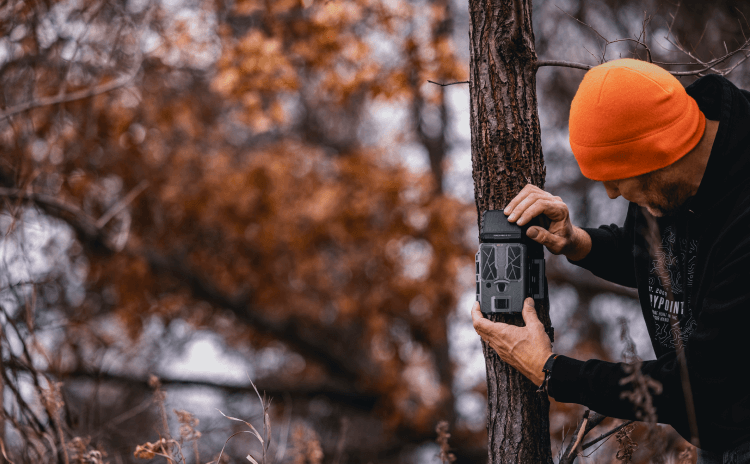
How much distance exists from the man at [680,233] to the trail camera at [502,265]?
46 millimetres

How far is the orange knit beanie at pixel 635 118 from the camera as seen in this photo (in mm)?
1435

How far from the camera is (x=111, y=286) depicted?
23.4 feet

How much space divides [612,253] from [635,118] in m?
0.72

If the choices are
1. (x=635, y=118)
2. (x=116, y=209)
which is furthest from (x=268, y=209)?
(x=635, y=118)

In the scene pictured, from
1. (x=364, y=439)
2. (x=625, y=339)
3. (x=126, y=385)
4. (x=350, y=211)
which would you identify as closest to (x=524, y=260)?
(x=625, y=339)

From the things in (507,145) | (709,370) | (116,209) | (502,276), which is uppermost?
(116,209)

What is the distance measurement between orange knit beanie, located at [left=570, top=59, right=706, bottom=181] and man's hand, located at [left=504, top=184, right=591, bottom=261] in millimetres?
229

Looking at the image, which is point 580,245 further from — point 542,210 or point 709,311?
point 709,311

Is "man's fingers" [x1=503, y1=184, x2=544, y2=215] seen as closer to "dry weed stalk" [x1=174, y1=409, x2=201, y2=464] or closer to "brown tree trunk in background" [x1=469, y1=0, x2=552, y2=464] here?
"brown tree trunk in background" [x1=469, y1=0, x2=552, y2=464]

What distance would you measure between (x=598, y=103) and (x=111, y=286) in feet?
23.2

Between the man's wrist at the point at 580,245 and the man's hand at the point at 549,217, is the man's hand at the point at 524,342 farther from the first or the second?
the man's wrist at the point at 580,245

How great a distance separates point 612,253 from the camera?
79.5 inches

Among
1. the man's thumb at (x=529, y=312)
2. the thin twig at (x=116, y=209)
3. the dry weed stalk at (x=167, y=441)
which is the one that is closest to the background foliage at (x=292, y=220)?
the thin twig at (x=116, y=209)

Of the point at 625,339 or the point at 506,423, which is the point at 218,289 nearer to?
the point at 506,423
